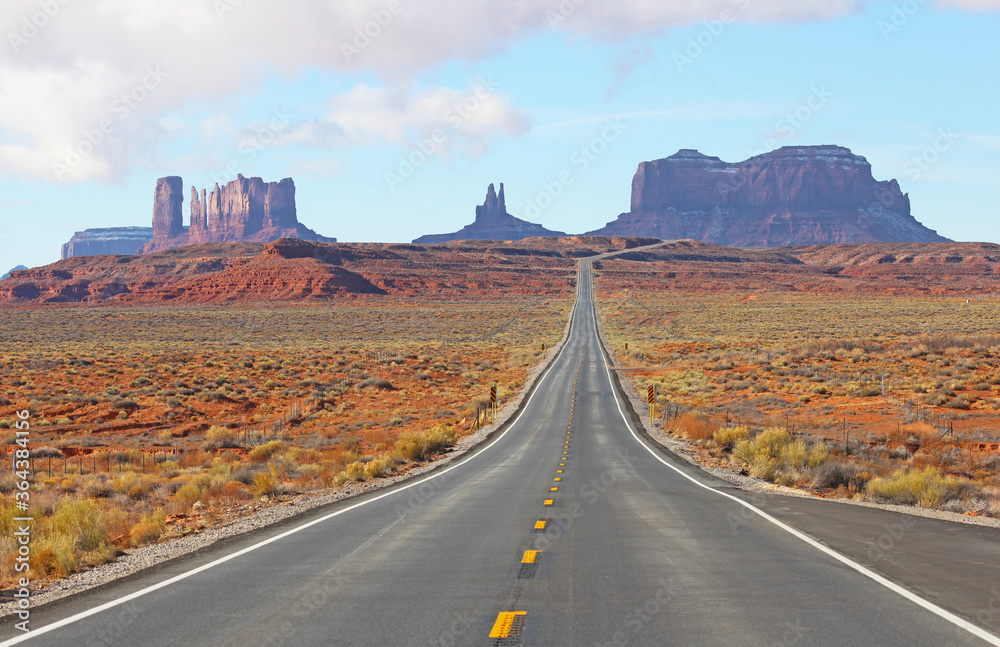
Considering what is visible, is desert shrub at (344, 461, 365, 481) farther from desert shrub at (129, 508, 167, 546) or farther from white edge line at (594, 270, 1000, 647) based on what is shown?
white edge line at (594, 270, 1000, 647)

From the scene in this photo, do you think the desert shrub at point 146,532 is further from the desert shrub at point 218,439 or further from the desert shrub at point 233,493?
the desert shrub at point 218,439

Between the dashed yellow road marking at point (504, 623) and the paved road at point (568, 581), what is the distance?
0.03 m

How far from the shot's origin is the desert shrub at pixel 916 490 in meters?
14.7

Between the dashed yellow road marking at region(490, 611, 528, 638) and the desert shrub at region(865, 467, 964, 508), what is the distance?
11.1 m

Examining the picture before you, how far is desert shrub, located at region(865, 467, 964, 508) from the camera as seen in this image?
14740 millimetres

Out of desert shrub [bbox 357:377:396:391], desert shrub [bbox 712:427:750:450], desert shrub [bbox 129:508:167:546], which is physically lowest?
desert shrub [bbox 712:427:750:450]

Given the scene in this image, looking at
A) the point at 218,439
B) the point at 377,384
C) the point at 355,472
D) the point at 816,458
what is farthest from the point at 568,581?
the point at 377,384

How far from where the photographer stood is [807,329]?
8419cm

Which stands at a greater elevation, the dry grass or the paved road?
the paved road

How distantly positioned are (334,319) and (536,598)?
352 ft

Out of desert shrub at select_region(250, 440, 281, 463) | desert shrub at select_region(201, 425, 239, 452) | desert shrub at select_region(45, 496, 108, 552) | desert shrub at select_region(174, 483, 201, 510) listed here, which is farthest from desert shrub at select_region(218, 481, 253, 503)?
desert shrub at select_region(201, 425, 239, 452)

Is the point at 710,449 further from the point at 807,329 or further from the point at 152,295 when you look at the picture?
the point at 152,295

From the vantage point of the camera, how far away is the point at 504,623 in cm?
657

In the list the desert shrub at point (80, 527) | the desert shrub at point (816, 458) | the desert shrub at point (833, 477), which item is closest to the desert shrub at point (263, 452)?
the desert shrub at point (80, 527)
